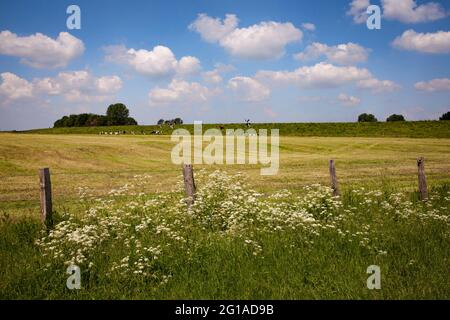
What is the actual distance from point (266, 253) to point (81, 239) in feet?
12.5

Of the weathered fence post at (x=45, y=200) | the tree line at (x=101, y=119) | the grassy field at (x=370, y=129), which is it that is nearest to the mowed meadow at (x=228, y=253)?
the weathered fence post at (x=45, y=200)

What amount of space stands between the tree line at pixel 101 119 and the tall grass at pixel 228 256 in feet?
499

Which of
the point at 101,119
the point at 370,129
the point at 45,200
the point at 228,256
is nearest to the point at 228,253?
the point at 228,256

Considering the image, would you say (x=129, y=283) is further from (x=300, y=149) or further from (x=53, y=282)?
(x=300, y=149)

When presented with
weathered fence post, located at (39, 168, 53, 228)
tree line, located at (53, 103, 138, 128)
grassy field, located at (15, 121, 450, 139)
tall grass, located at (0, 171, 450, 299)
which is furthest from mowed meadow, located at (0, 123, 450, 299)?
tree line, located at (53, 103, 138, 128)

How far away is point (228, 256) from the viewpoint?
25.2 feet

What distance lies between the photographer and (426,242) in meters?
8.15

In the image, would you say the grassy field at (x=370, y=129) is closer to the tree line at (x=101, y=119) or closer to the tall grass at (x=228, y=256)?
the tree line at (x=101, y=119)

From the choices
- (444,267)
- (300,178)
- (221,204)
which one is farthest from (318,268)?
(300,178)

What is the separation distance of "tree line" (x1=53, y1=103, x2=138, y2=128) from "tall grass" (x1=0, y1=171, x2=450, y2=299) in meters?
152

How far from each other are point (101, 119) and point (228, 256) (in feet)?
514

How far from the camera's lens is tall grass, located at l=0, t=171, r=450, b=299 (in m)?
6.55

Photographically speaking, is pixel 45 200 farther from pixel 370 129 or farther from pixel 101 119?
pixel 101 119

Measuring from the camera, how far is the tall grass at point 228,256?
6551 mm
